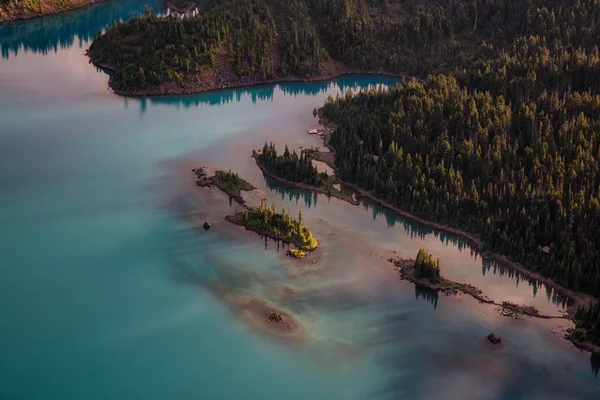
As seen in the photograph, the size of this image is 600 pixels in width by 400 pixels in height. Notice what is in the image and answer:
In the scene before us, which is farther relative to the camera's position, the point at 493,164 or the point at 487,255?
the point at 493,164

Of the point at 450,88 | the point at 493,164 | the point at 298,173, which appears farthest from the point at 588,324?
the point at 450,88

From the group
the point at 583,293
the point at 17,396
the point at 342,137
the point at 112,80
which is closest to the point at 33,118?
the point at 112,80

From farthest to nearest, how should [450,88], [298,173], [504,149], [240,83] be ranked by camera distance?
1. [240,83]
2. [450,88]
3. [298,173]
4. [504,149]

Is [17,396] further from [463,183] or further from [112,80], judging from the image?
[112,80]

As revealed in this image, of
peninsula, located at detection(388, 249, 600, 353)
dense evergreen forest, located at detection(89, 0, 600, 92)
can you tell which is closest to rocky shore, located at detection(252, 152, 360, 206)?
peninsula, located at detection(388, 249, 600, 353)

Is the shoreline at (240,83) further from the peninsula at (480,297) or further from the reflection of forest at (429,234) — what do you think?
the peninsula at (480,297)

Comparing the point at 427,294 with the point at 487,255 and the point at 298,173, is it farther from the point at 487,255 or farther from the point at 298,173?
the point at 298,173
